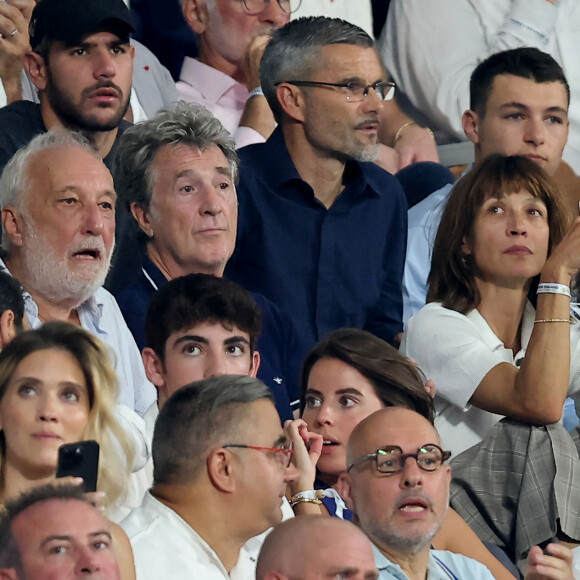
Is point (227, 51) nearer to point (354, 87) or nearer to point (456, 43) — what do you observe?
point (354, 87)

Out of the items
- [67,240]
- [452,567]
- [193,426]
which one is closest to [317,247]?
[67,240]

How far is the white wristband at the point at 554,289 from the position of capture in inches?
184

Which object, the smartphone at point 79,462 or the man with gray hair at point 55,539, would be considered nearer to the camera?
the man with gray hair at point 55,539

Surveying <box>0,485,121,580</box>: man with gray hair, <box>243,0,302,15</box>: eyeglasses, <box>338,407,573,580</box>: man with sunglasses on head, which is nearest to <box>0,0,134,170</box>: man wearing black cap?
<box>243,0,302,15</box>: eyeglasses

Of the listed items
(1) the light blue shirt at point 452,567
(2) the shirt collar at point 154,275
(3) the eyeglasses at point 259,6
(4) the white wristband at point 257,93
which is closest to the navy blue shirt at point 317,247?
(2) the shirt collar at point 154,275

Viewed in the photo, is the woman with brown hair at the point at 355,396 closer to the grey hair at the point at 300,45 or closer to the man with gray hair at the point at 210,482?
the man with gray hair at the point at 210,482

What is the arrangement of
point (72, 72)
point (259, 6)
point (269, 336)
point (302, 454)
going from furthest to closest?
point (259, 6)
point (72, 72)
point (269, 336)
point (302, 454)

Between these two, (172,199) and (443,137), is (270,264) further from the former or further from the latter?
(443,137)

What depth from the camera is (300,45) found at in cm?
517

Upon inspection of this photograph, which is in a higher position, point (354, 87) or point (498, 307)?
point (354, 87)

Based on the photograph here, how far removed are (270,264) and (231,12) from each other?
4.17ft

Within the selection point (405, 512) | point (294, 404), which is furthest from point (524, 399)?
point (405, 512)

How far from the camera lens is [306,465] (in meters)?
3.95

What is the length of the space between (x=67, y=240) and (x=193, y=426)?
3.32ft
